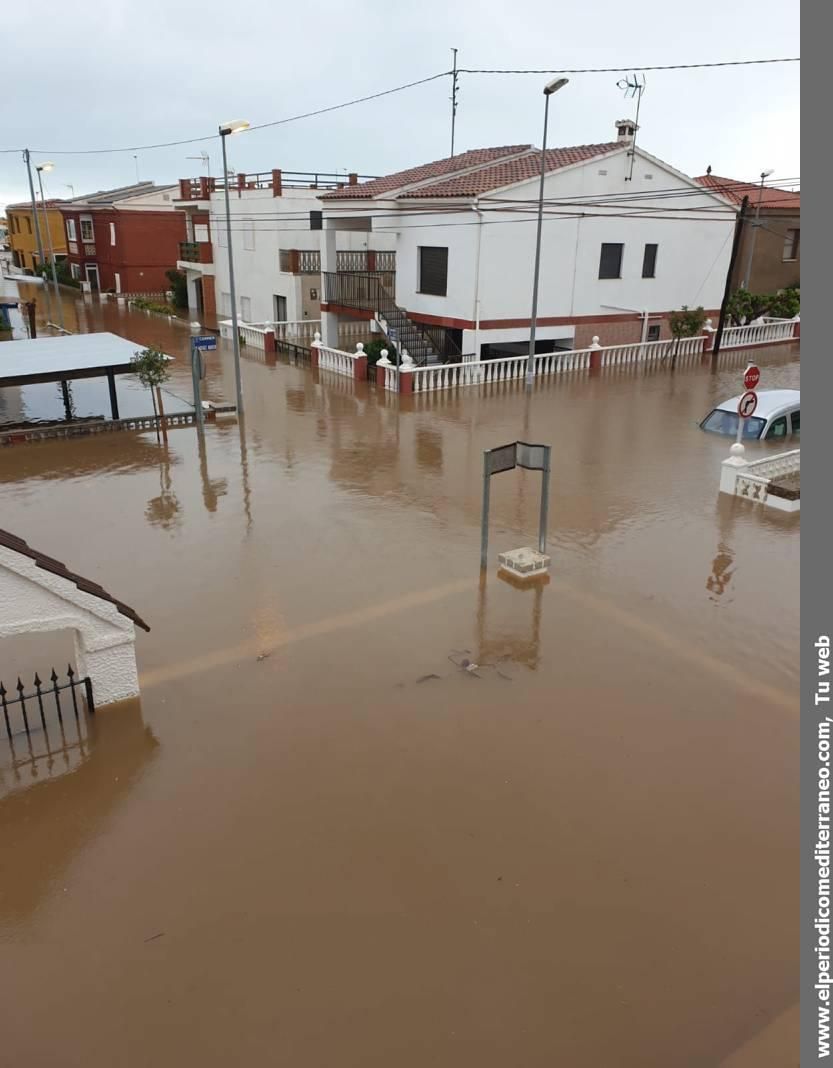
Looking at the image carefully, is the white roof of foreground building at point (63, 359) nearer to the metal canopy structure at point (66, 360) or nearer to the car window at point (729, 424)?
the metal canopy structure at point (66, 360)

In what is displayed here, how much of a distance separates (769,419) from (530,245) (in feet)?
34.4

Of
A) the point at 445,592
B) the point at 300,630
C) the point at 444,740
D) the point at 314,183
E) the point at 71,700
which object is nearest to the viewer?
the point at 444,740

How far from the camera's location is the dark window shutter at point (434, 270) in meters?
24.4

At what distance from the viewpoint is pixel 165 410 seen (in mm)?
20406

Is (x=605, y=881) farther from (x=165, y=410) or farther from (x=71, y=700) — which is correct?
(x=165, y=410)

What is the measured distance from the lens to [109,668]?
779cm

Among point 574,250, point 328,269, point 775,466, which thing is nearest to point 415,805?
point 775,466

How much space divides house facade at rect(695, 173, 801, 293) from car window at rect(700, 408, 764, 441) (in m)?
18.3

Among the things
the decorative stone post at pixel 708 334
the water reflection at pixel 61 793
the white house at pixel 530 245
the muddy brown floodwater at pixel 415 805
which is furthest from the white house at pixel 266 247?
the water reflection at pixel 61 793

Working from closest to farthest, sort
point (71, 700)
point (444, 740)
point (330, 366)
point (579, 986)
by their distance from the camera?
point (579, 986)
point (444, 740)
point (71, 700)
point (330, 366)

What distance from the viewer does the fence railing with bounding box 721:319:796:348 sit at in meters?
30.6

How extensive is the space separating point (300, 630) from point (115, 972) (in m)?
4.66

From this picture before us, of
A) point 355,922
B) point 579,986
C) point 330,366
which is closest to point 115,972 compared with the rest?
point 355,922

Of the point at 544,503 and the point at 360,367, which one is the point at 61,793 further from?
Result: the point at 360,367
